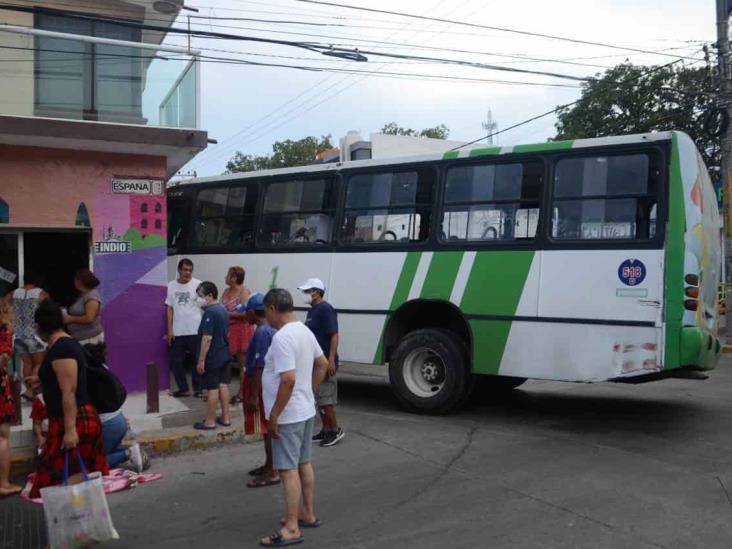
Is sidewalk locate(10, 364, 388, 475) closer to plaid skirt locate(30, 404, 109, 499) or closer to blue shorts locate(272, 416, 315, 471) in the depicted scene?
plaid skirt locate(30, 404, 109, 499)

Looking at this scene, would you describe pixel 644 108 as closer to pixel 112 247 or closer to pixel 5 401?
pixel 112 247

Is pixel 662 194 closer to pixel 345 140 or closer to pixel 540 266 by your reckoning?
pixel 540 266

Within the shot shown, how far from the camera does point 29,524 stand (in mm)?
5418

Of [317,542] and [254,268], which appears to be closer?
[317,542]

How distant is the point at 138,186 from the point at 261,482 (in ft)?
15.8

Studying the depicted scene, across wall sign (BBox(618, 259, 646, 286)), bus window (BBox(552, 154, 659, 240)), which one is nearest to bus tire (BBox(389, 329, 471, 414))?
bus window (BBox(552, 154, 659, 240))

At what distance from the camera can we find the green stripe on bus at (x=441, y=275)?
8.59 meters

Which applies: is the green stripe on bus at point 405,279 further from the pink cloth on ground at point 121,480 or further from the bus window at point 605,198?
the pink cloth on ground at point 121,480

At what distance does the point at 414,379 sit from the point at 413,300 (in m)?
0.95

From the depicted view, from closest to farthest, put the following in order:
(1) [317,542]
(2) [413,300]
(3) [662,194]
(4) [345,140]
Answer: (1) [317,542] < (3) [662,194] < (2) [413,300] < (4) [345,140]

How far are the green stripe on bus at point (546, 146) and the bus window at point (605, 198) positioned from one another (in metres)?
0.16

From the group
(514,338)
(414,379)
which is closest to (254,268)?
(414,379)

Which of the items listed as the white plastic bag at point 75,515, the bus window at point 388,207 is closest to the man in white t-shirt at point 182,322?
the bus window at point 388,207

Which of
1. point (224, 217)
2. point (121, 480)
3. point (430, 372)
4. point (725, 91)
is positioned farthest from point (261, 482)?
point (725, 91)
